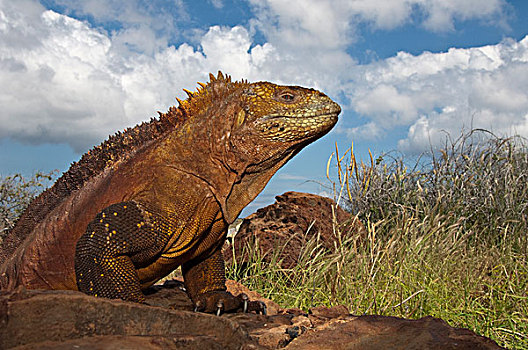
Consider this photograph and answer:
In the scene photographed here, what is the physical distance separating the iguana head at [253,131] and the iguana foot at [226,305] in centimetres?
86

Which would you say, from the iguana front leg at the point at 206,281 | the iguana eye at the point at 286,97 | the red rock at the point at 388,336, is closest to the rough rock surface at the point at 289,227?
the iguana front leg at the point at 206,281

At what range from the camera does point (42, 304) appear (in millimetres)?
2291

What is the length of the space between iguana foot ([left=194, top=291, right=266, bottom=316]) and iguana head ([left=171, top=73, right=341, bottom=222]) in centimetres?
86

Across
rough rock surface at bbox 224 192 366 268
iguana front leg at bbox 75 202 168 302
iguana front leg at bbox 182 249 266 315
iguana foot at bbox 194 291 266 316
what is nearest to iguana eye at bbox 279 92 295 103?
iguana front leg at bbox 75 202 168 302

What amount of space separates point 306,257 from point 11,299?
5.37m

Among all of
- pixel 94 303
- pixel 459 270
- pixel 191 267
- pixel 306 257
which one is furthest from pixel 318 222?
pixel 94 303

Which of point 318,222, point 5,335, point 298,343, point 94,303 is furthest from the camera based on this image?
point 318,222

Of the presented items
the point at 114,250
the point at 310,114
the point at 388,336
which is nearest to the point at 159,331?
the point at 114,250

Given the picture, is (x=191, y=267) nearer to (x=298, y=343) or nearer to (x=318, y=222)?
(x=298, y=343)

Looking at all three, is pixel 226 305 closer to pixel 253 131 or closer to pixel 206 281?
pixel 206 281

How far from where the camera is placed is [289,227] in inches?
308

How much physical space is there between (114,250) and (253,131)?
5.24ft

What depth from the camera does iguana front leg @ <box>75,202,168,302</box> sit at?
368cm

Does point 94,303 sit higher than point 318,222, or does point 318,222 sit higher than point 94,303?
point 318,222
